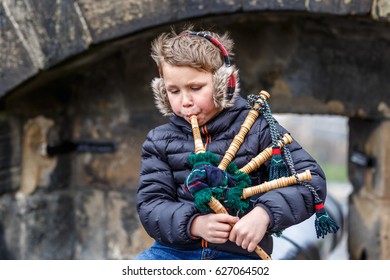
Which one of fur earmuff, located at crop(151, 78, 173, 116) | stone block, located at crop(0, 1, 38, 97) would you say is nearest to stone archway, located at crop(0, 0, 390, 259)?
stone block, located at crop(0, 1, 38, 97)

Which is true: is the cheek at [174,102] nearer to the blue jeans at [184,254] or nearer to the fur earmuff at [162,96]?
the fur earmuff at [162,96]

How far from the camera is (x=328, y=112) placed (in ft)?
11.2

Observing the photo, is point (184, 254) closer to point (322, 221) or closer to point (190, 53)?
point (322, 221)

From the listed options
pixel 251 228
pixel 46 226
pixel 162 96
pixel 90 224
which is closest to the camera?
pixel 251 228

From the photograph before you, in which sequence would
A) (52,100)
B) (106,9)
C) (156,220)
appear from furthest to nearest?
(52,100)
(106,9)
(156,220)

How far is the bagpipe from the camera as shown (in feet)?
5.70

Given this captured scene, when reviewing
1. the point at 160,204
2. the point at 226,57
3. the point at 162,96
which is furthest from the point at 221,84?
the point at 160,204

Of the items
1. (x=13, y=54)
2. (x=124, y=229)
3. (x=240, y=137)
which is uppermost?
(x=13, y=54)

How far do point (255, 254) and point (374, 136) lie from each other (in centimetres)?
167

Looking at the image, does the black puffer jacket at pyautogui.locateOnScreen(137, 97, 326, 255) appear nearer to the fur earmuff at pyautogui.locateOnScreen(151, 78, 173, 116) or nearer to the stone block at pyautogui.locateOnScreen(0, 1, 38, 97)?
the fur earmuff at pyautogui.locateOnScreen(151, 78, 173, 116)

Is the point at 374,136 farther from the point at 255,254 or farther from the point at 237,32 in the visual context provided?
the point at 255,254

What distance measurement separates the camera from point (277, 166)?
71.5 inches

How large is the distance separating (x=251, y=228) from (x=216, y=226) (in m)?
0.09

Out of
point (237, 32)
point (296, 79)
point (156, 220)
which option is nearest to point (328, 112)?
point (296, 79)
